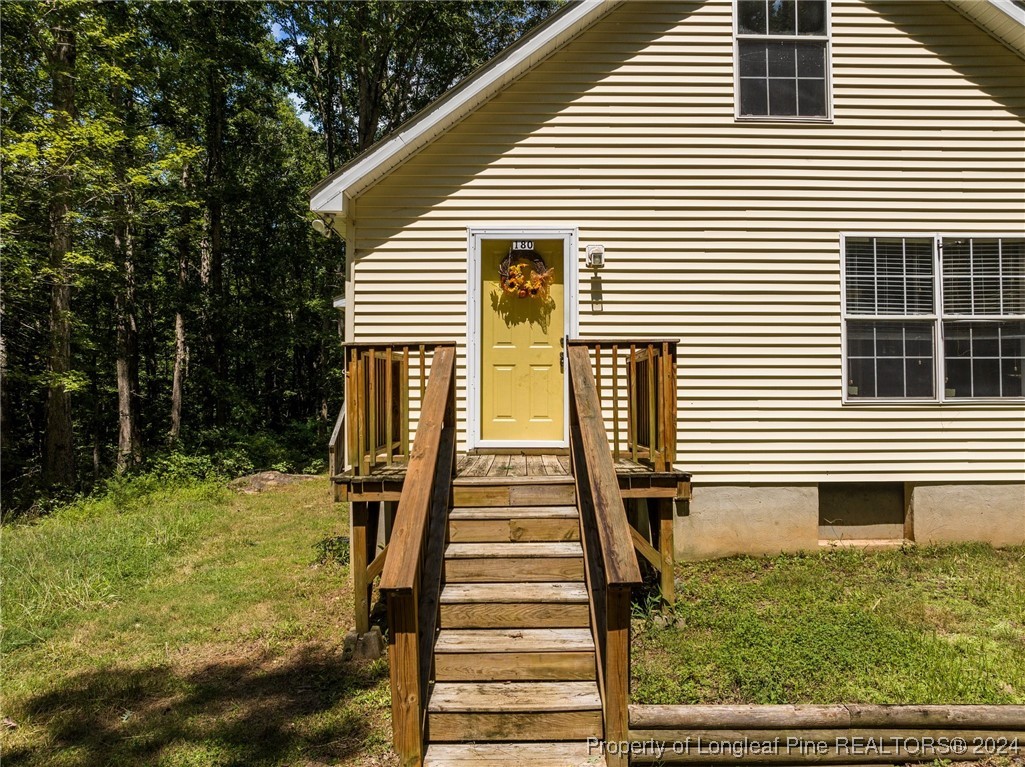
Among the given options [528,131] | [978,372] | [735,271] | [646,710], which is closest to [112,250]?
[528,131]

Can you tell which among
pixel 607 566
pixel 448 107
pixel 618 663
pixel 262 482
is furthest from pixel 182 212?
pixel 618 663

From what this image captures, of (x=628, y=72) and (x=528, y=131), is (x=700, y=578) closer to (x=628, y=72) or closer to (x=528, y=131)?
(x=528, y=131)

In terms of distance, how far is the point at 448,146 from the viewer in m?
5.94

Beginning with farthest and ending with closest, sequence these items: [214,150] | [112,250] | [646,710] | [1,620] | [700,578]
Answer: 1. [214,150]
2. [112,250]
3. [700,578]
4. [1,620]
5. [646,710]

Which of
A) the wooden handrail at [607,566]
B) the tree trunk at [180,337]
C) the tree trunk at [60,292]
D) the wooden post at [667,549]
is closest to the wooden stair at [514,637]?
the wooden handrail at [607,566]

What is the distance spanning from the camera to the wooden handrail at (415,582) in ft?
9.07

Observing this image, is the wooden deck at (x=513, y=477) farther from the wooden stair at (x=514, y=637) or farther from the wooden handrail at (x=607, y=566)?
the wooden handrail at (x=607, y=566)

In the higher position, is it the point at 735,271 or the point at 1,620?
the point at 735,271

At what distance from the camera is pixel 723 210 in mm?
5992

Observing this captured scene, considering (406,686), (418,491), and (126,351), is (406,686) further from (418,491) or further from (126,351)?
(126,351)

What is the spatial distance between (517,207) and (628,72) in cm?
180

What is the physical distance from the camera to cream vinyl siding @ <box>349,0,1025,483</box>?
595 centimetres

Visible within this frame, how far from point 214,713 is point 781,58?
7550 mm

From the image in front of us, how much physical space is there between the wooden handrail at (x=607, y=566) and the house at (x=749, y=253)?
2.09 meters
